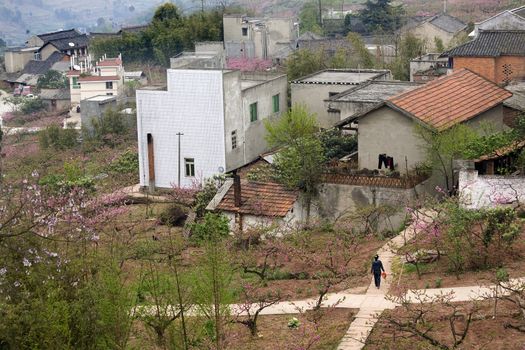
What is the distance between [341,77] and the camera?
4050cm

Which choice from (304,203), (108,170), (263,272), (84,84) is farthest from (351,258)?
(84,84)

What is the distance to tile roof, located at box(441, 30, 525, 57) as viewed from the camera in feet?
116

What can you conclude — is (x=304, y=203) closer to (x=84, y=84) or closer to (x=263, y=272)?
(x=263, y=272)

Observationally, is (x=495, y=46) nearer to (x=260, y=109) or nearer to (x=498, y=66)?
(x=498, y=66)

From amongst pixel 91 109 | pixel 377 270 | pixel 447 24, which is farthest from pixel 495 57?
pixel 447 24

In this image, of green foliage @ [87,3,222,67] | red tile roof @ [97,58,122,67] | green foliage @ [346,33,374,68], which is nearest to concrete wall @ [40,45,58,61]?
green foliage @ [87,3,222,67]

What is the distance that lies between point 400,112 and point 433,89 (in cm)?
244

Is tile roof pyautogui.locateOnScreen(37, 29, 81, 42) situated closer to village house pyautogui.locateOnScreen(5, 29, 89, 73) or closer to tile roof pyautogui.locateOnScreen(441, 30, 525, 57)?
village house pyautogui.locateOnScreen(5, 29, 89, 73)

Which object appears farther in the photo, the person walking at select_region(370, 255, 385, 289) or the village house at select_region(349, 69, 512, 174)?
the village house at select_region(349, 69, 512, 174)

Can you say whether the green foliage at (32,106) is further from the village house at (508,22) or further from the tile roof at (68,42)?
the village house at (508,22)

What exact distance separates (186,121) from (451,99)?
10432 mm

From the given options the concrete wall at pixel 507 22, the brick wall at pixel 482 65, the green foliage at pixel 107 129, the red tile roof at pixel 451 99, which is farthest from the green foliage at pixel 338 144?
the green foliage at pixel 107 129

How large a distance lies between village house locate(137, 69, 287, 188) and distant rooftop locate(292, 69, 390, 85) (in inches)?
146

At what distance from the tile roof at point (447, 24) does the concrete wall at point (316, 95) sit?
80.7ft
